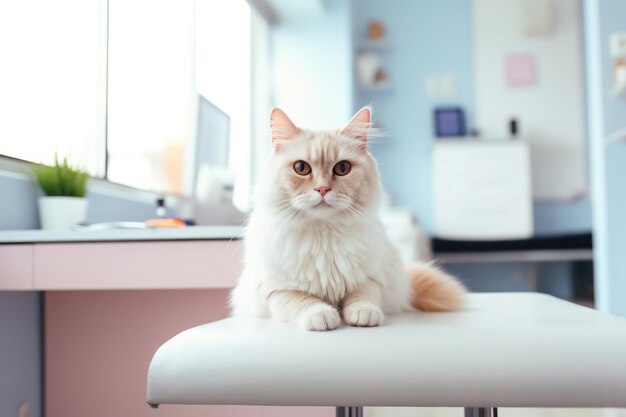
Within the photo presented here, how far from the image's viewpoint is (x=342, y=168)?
105 cm

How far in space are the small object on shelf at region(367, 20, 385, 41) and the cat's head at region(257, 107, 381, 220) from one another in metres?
4.84

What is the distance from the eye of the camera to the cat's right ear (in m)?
1.08

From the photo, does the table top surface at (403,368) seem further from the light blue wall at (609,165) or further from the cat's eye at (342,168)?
the light blue wall at (609,165)

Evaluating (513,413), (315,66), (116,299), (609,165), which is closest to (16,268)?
(116,299)

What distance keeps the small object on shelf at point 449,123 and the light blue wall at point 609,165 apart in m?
2.47

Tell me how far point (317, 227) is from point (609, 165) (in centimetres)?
236

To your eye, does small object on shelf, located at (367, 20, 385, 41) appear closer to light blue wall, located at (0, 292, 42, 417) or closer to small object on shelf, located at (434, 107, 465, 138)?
small object on shelf, located at (434, 107, 465, 138)

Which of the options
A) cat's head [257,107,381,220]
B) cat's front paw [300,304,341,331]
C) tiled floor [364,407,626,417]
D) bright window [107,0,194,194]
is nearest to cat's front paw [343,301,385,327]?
cat's front paw [300,304,341,331]

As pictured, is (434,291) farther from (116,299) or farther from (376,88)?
(376,88)

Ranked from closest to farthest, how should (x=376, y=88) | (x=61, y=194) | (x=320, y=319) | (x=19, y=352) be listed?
(x=320, y=319)
(x=19, y=352)
(x=61, y=194)
(x=376, y=88)

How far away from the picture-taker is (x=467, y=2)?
5.60 m

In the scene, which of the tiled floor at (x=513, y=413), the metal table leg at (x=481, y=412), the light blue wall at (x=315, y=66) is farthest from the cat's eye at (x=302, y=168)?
the light blue wall at (x=315, y=66)

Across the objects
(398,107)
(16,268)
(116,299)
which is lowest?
(116,299)

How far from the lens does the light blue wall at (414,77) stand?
5609mm
